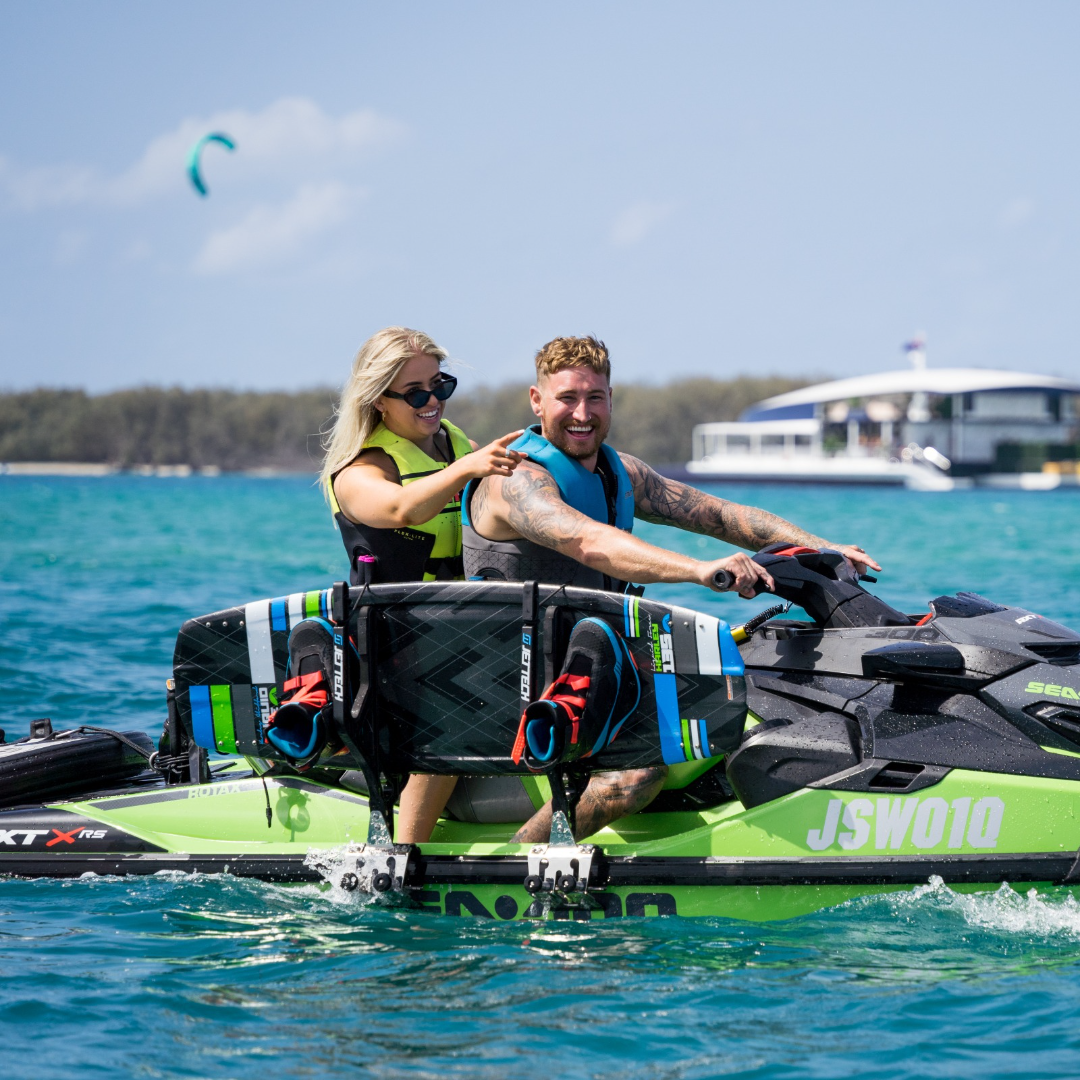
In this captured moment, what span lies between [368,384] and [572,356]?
0.69 m

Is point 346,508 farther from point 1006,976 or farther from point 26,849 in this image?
point 1006,976

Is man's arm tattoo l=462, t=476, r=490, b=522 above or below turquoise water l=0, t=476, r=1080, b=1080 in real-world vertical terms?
above

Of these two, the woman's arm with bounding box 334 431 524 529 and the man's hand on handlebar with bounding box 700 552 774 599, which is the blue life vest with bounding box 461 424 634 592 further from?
the man's hand on handlebar with bounding box 700 552 774 599

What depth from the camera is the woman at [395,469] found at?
4.40 metres

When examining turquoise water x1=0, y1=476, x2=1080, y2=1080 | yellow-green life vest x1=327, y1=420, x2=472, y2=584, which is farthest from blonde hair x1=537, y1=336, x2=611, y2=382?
turquoise water x1=0, y1=476, x2=1080, y2=1080

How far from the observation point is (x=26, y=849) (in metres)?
4.73

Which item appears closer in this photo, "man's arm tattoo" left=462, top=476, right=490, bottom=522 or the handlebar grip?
the handlebar grip

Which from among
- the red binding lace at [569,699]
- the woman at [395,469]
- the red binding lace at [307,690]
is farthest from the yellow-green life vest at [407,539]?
the red binding lace at [569,699]

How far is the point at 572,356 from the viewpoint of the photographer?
4281 mm

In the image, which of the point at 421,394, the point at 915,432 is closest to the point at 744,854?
the point at 421,394

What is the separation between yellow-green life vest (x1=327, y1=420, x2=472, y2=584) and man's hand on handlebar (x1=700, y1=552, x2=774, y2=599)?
994 mm

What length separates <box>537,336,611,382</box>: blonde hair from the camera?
14.0ft

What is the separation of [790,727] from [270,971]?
5.53ft

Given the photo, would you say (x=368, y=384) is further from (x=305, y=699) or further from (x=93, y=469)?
(x=93, y=469)
